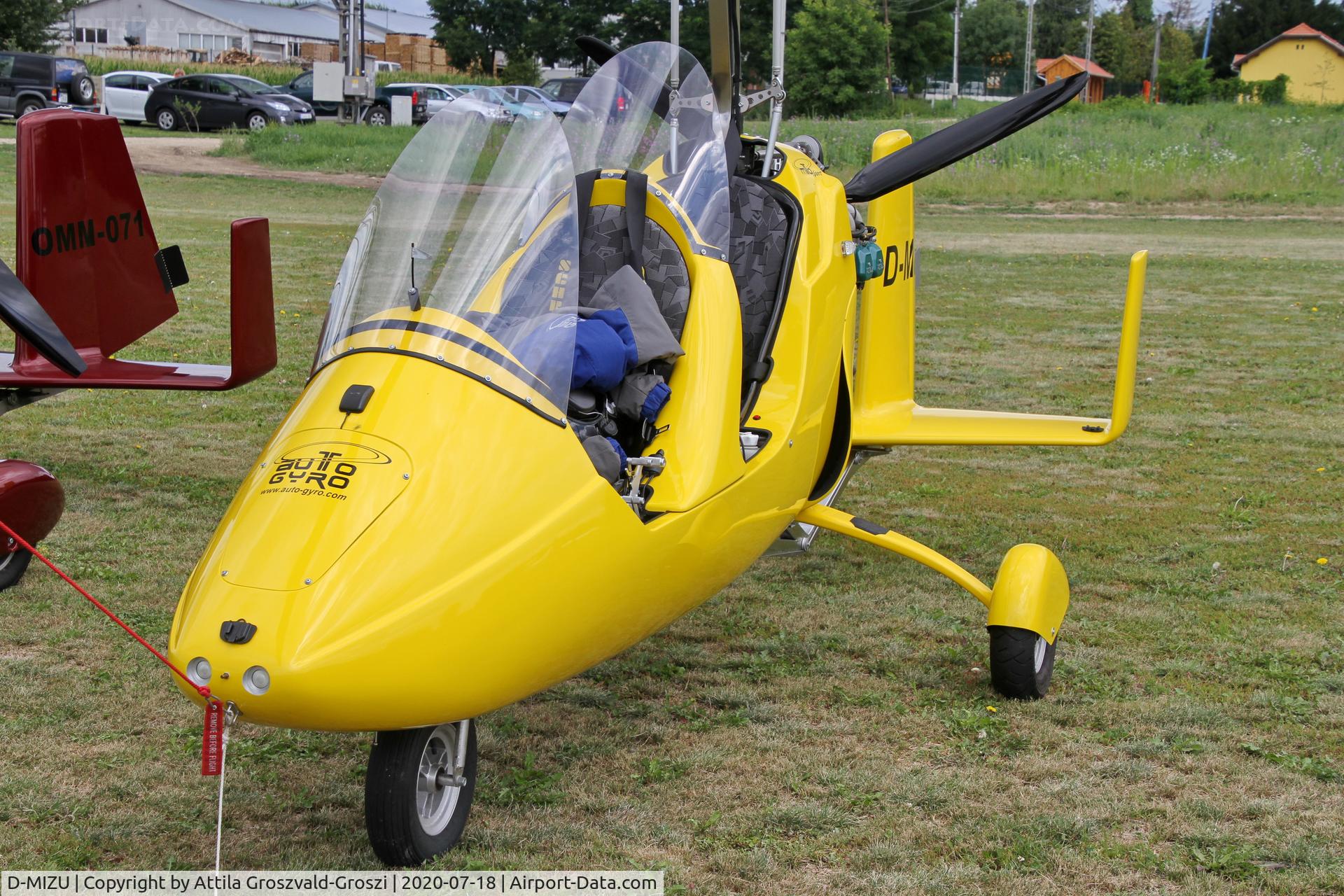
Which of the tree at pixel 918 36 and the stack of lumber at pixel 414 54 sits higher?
the stack of lumber at pixel 414 54

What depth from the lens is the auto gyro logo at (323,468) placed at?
10.0 ft

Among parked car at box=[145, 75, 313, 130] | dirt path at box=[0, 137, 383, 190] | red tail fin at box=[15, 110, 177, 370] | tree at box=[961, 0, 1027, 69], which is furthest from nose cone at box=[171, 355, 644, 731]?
tree at box=[961, 0, 1027, 69]

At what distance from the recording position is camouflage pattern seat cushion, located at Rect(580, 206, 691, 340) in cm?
430

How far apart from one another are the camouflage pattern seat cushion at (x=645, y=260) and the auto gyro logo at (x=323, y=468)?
1352mm

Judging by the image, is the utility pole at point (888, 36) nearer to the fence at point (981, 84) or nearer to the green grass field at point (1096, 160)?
the fence at point (981, 84)

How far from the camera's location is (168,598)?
202 inches

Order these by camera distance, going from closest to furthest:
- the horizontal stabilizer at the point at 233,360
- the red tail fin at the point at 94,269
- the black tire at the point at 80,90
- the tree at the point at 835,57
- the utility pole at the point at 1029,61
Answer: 1. the horizontal stabilizer at the point at 233,360
2. the red tail fin at the point at 94,269
3. the black tire at the point at 80,90
4. the tree at the point at 835,57
5. the utility pole at the point at 1029,61

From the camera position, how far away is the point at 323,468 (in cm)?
312

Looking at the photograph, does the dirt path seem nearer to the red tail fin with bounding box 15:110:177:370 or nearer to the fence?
the red tail fin with bounding box 15:110:177:370

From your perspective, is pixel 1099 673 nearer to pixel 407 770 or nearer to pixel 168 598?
pixel 407 770

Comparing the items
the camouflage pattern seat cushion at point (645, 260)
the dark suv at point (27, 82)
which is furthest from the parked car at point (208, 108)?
the camouflage pattern seat cushion at point (645, 260)

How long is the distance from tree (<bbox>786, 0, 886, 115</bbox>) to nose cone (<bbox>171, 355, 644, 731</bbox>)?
141ft

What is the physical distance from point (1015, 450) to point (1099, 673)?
11.4ft

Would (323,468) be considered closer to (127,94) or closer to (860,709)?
(860,709)
